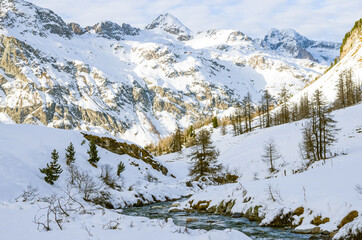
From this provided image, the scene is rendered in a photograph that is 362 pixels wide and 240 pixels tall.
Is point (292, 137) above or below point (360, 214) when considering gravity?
above

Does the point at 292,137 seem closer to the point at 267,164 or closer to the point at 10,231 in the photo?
the point at 267,164

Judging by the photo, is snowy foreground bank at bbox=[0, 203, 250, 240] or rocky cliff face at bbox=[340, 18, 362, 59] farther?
rocky cliff face at bbox=[340, 18, 362, 59]

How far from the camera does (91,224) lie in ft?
27.3

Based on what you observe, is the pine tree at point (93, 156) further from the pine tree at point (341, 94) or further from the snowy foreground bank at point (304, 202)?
the pine tree at point (341, 94)

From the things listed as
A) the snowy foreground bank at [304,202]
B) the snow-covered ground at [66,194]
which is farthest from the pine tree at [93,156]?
the snowy foreground bank at [304,202]

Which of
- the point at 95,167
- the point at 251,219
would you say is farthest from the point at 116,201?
the point at 251,219

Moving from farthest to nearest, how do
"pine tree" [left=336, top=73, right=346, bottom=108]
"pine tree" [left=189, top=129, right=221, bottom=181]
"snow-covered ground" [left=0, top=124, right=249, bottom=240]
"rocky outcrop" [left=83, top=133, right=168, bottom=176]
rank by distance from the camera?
"pine tree" [left=336, top=73, right=346, bottom=108]
"rocky outcrop" [left=83, top=133, right=168, bottom=176]
"pine tree" [left=189, top=129, right=221, bottom=181]
"snow-covered ground" [left=0, top=124, right=249, bottom=240]

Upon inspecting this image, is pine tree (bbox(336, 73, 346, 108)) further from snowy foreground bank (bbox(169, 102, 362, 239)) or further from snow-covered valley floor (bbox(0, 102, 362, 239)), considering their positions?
snowy foreground bank (bbox(169, 102, 362, 239))

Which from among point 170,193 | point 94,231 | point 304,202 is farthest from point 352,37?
point 94,231

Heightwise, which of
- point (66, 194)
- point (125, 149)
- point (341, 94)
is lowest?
point (66, 194)

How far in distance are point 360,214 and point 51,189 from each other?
23.3 m

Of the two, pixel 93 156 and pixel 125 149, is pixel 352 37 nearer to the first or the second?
pixel 125 149

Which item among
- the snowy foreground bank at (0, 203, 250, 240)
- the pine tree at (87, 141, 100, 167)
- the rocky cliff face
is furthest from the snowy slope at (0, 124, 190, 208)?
the rocky cliff face

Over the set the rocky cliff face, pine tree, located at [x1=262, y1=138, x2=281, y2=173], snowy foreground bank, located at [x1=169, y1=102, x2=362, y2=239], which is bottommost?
snowy foreground bank, located at [x1=169, y1=102, x2=362, y2=239]
